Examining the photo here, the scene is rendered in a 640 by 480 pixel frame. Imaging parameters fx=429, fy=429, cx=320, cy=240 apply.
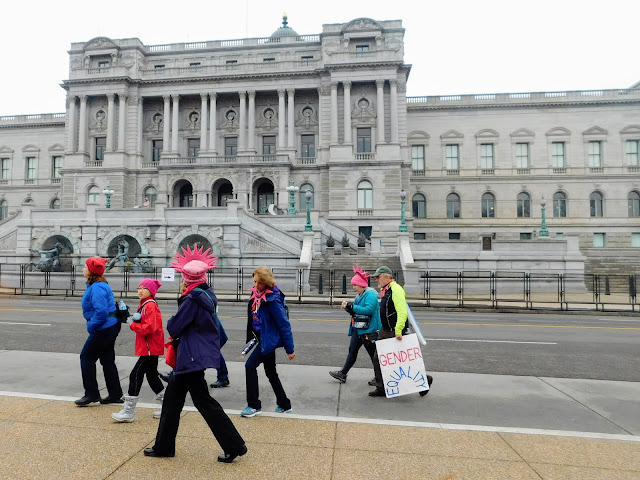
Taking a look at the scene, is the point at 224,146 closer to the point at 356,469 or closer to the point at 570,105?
the point at 570,105

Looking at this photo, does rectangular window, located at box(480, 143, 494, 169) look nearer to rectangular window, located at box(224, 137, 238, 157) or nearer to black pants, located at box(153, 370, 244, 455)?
rectangular window, located at box(224, 137, 238, 157)

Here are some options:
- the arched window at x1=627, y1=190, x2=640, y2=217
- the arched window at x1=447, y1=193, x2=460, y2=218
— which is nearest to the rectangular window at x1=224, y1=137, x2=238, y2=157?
the arched window at x1=447, y1=193, x2=460, y2=218

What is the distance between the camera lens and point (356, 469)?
4016 millimetres

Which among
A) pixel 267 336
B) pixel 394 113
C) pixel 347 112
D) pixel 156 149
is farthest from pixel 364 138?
pixel 267 336

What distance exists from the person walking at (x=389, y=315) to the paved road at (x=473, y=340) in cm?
191

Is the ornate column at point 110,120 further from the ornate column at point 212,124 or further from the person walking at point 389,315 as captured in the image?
the person walking at point 389,315

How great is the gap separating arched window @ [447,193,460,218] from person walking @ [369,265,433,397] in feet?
141

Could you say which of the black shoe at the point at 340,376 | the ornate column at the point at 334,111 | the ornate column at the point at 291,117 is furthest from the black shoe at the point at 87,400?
the ornate column at the point at 291,117

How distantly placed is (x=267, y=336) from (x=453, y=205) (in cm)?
4532

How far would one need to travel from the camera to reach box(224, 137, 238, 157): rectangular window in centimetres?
4777

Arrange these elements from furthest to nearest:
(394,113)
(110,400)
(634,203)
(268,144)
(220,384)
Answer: (268,144)
(634,203)
(394,113)
(220,384)
(110,400)

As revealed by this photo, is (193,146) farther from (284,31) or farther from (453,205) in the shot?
(453,205)

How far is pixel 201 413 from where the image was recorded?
4160mm

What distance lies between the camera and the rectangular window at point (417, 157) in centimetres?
4853
